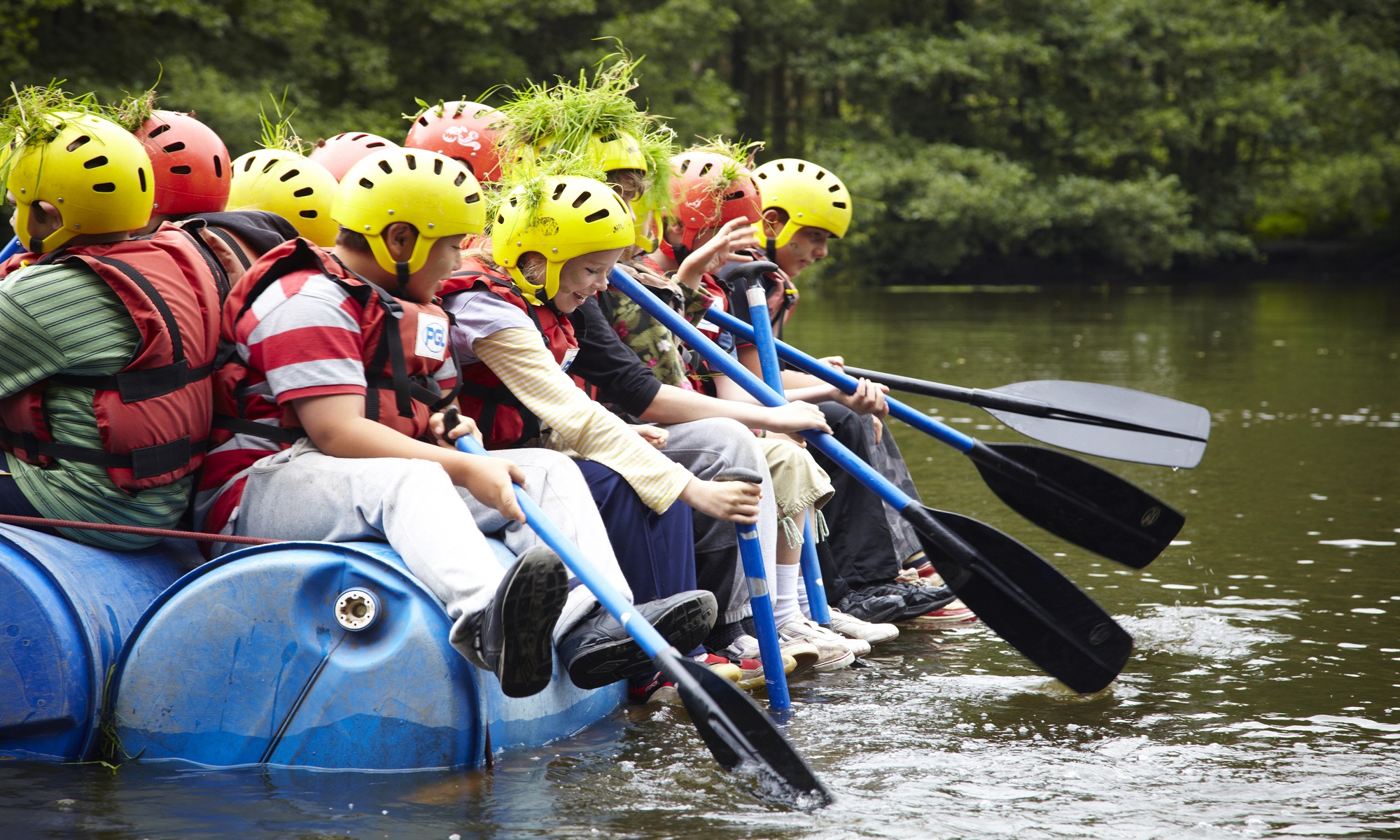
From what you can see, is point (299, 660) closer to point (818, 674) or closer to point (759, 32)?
point (818, 674)

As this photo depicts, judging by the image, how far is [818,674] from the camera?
15.2 feet

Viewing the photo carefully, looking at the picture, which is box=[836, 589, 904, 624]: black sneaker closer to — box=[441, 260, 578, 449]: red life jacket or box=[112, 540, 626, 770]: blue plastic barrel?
box=[441, 260, 578, 449]: red life jacket

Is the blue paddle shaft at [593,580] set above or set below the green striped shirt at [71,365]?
below

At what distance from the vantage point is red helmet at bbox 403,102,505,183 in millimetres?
5281

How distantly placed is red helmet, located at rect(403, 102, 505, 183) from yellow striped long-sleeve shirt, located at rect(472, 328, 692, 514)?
1.39 meters

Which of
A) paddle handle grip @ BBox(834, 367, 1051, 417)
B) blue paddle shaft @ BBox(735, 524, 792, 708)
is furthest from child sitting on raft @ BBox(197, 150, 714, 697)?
paddle handle grip @ BBox(834, 367, 1051, 417)

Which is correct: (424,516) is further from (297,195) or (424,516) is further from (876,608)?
(876,608)

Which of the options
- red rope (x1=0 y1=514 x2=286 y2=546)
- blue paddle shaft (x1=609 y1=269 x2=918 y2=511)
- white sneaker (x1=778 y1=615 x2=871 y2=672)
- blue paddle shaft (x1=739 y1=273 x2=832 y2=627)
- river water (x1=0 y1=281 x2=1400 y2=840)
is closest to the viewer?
river water (x1=0 y1=281 x2=1400 y2=840)

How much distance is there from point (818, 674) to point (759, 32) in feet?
95.1

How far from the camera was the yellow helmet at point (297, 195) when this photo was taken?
15.5 ft

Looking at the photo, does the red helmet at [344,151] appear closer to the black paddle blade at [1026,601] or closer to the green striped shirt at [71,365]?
the green striped shirt at [71,365]

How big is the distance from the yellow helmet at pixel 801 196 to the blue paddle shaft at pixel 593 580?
233 centimetres

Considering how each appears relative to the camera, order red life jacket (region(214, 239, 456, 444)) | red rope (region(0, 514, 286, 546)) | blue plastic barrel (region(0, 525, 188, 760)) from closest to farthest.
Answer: blue plastic barrel (region(0, 525, 188, 760)), red rope (region(0, 514, 286, 546)), red life jacket (region(214, 239, 456, 444))

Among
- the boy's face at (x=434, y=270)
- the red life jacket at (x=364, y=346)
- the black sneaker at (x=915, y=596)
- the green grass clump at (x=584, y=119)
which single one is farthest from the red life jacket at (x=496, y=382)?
the black sneaker at (x=915, y=596)
